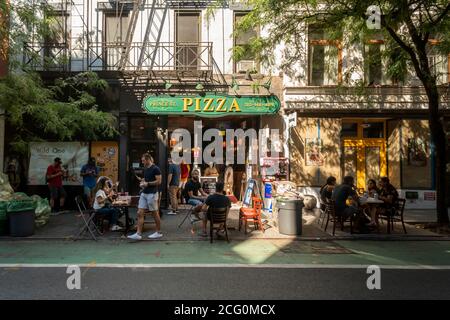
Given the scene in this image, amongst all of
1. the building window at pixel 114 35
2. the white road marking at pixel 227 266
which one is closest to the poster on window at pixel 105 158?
the building window at pixel 114 35

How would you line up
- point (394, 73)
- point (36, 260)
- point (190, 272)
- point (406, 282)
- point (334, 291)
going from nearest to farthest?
point (334, 291), point (406, 282), point (190, 272), point (36, 260), point (394, 73)

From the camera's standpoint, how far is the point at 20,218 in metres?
8.79

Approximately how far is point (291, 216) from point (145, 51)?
8476mm

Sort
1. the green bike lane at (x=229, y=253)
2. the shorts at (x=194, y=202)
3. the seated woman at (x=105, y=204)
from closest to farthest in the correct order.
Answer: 1. the green bike lane at (x=229, y=253)
2. the seated woman at (x=105, y=204)
3. the shorts at (x=194, y=202)

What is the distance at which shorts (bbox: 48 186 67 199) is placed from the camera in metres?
12.3

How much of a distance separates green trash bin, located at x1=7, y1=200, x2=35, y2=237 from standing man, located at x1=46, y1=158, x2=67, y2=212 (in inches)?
130

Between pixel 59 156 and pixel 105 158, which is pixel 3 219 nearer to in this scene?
pixel 59 156

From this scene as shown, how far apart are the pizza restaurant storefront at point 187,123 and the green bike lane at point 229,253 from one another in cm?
550

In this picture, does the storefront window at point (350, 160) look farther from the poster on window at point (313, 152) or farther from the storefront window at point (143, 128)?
the storefront window at point (143, 128)

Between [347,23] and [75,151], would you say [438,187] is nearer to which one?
[347,23]

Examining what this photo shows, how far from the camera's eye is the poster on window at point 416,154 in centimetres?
1364

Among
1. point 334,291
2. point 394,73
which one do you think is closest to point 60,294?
point 334,291

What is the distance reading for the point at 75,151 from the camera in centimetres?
1343
